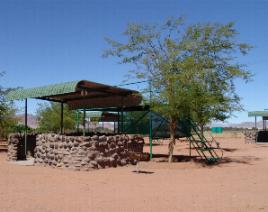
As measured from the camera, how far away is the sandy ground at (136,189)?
8.66 m

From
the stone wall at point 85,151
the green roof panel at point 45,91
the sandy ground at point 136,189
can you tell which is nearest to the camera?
the sandy ground at point 136,189

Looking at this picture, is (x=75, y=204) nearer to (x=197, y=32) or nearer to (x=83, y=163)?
(x=83, y=163)

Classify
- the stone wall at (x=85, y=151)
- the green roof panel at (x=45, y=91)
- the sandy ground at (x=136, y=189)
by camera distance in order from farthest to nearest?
1. the green roof panel at (x=45, y=91)
2. the stone wall at (x=85, y=151)
3. the sandy ground at (x=136, y=189)

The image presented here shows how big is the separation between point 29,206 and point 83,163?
6935 millimetres

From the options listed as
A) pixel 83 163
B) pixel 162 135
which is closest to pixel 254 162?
pixel 162 135

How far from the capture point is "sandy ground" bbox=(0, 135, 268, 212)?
866cm

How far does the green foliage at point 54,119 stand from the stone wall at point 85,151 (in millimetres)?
22653

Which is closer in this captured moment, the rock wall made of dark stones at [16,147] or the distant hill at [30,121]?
the rock wall made of dark stones at [16,147]

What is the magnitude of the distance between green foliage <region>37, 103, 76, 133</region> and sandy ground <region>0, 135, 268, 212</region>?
24.8 metres

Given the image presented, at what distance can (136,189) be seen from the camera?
11023mm

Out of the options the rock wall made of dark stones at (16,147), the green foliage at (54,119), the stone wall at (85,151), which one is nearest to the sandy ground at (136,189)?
the stone wall at (85,151)

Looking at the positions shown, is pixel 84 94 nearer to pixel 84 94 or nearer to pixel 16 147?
pixel 84 94

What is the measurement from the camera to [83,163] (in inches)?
605

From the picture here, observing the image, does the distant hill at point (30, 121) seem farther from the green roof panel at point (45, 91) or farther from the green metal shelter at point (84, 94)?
the green roof panel at point (45, 91)
